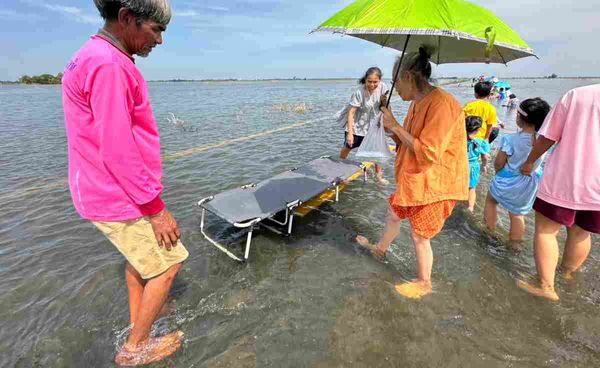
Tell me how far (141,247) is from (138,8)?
150cm

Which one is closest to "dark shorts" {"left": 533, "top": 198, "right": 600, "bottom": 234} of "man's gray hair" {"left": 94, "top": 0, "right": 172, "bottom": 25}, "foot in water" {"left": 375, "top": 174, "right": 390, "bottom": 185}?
"man's gray hair" {"left": 94, "top": 0, "right": 172, "bottom": 25}

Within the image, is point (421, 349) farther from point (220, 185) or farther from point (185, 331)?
point (220, 185)

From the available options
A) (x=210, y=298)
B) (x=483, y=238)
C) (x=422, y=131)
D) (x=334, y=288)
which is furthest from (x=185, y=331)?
(x=483, y=238)

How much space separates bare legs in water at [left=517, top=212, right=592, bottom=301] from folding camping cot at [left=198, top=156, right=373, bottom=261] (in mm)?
2692

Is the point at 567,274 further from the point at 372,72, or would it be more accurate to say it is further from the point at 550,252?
the point at 372,72

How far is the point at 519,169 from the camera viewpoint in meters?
3.62

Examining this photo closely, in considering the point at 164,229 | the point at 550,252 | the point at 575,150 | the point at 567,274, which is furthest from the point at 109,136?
the point at 567,274

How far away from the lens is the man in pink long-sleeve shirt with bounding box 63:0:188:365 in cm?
165

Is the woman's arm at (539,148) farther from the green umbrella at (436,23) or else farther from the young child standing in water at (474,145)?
the young child standing in water at (474,145)

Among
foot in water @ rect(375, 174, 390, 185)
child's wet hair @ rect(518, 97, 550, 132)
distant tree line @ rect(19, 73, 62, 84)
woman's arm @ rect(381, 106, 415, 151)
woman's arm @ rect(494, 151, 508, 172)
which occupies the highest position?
distant tree line @ rect(19, 73, 62, 84)

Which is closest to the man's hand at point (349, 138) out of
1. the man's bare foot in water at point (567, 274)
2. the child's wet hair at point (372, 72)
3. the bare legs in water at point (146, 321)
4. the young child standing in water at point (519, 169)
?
the child's wet hair at point (372, 72)

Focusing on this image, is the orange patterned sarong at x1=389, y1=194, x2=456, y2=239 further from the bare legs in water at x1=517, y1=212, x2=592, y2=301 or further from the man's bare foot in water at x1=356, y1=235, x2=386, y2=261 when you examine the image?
the man's bare foot in water at x1=356, y1=235, x2=386, y2=261

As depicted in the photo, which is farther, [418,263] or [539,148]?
[418,263]

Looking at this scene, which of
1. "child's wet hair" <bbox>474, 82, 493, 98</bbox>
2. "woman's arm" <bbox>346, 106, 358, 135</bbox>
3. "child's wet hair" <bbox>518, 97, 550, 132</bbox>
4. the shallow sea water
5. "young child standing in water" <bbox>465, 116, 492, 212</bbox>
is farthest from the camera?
"woman's arm" <bbox>346, 106, 358, 135</bbox>
